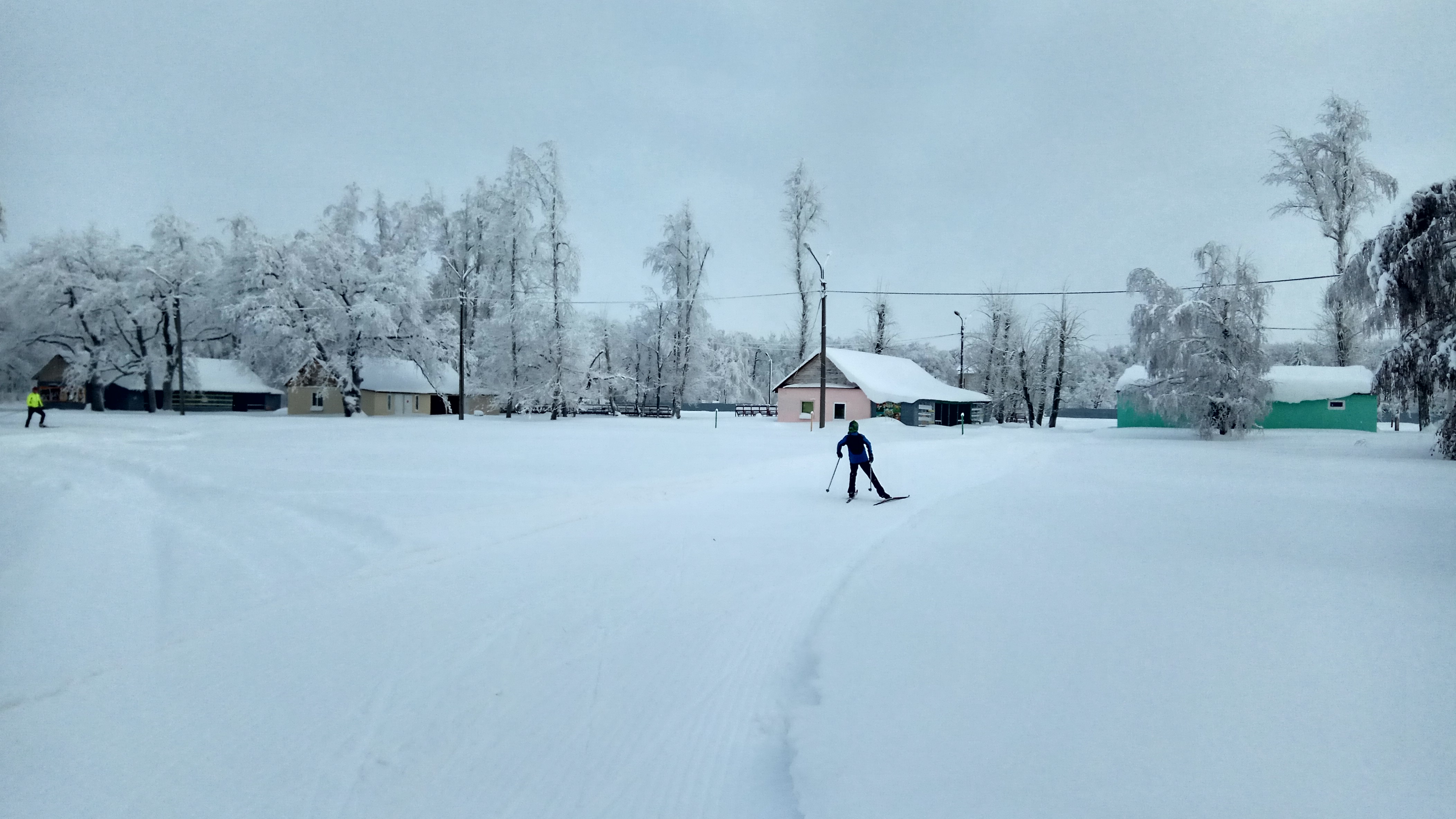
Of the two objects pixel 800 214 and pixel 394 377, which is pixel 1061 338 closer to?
pixel 800 214

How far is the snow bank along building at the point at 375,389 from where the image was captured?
141ft

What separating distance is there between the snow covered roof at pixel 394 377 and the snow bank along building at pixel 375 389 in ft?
0.11

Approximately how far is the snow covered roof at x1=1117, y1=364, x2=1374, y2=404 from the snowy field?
30.5m

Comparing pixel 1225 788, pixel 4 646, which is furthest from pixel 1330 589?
pixel 4 646

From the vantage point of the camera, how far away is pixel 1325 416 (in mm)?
34531

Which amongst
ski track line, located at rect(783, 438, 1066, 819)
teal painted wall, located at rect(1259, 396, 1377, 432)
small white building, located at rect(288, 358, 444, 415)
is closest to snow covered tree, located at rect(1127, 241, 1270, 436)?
teal painted wall, located at rect(1259, 396, 1377, 432)

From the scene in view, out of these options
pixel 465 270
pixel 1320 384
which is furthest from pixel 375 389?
pixel 1320 384

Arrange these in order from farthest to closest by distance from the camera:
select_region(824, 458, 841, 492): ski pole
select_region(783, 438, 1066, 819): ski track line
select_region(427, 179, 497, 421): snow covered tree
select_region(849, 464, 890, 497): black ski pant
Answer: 1. select_region(427, 179, 497, 421): snow covered tree
2. select_region(824, 458, 841, 492): ski pole
3. select_region(849, 464, 890, 497): black ski pant
4. select_region(783, 438, 1066, 819): ski track line

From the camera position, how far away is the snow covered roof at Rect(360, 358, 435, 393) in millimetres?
43594

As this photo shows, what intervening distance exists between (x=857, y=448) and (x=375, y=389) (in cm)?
4195

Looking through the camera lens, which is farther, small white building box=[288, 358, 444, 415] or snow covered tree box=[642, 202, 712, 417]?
snow covered tree box=[642, 202, 712, 417]

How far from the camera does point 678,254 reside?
48.6 m

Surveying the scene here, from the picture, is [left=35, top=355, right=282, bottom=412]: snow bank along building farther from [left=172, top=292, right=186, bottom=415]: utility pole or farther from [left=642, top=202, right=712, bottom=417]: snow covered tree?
[left=642, top=202, right=712, bottom=417]: snow covered tree

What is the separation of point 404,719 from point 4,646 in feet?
11.2
